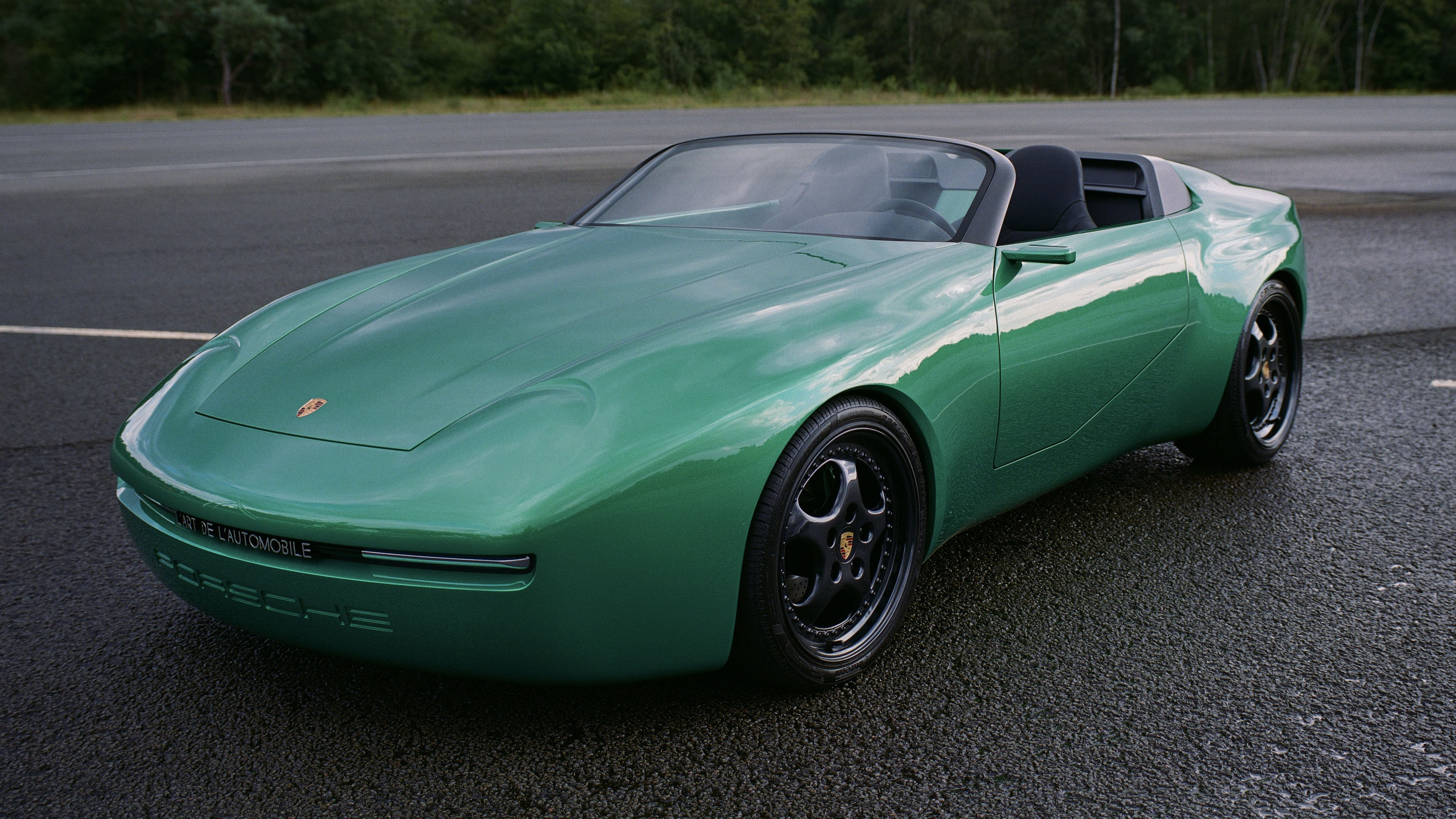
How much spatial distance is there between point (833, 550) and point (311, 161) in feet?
47.4

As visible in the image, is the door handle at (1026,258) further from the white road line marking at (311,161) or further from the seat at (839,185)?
the white road line marking at (311,161)

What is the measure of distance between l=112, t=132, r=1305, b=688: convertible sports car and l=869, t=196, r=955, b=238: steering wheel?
11mm

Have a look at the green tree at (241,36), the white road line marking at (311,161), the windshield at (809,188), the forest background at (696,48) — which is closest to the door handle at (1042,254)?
the windshield at (809,188)

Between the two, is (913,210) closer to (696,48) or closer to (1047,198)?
(1047,198)

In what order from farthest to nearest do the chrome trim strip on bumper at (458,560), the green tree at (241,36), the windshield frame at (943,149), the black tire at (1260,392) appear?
the green tree at (241,36) < the black tire at (1260,392) < the windshield frame at (943,149) < the chrome trim strip on bumper at (458,560)

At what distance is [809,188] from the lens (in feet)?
11.5

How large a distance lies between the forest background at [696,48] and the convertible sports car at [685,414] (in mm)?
30531

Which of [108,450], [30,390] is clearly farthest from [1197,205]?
[30,390]

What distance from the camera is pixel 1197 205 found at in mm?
3936

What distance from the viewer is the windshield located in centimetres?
331

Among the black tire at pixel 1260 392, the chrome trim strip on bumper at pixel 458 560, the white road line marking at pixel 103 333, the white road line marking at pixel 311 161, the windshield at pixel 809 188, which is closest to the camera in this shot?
the chrome trim strip on bumper at pixel 458 560

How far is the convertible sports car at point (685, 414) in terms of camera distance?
214 cm

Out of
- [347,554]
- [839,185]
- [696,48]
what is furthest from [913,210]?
[696,48]

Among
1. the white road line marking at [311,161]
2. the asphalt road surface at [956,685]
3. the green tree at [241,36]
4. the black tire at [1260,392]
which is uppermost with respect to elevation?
the green tree at [241,36]
